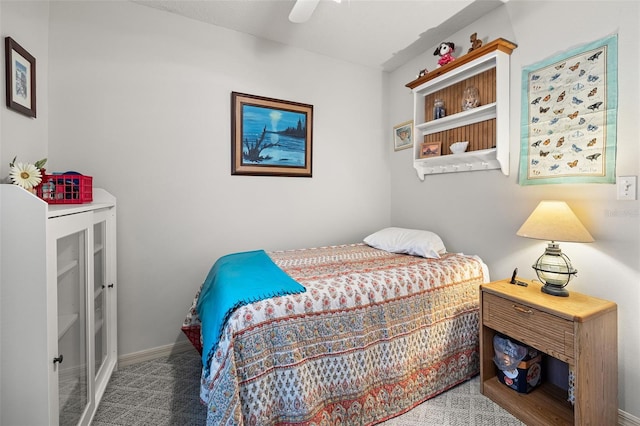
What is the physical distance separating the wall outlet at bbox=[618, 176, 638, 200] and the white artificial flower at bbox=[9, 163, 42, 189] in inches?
116

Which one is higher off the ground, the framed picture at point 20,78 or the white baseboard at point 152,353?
the framed picture at point 20,78

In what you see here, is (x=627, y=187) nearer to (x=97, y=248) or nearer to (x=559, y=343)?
(x=559, y=343)

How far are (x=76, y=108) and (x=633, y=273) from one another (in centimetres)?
350

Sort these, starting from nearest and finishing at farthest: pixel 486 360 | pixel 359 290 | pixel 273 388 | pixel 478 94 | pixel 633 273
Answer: pixel 273 388, pixel 633 273, pixel 359 290, pixel 486 360, pixel 478 94

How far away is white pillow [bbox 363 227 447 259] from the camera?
2215mm

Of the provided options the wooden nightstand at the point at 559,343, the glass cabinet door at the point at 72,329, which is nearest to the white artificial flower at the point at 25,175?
the glass cabinet door at the point at 72,329

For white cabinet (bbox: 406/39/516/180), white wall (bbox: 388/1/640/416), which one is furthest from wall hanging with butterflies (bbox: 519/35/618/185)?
white cabinet (bbox: 406/39/516/180)

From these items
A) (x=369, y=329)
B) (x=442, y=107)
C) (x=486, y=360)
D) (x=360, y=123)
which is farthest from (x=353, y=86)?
(x=486, y=360)

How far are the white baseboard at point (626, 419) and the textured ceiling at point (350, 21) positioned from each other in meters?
2.65

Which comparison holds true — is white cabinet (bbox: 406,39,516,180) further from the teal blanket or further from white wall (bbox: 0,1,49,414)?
white wall (bbox: 0,1,49,414)

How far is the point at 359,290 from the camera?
63.2 inches

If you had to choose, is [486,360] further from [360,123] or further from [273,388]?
[360,123]

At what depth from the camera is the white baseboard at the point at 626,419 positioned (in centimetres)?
149

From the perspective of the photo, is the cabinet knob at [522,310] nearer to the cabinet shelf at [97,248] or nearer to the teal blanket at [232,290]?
the teal blanket at [232,290]
